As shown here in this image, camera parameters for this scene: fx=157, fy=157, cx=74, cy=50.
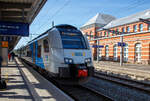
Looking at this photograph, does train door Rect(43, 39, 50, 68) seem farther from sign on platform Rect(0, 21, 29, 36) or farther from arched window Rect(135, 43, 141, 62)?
arched window Rect(135, 43, 141, 62)

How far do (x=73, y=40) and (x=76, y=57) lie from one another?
3.48ft

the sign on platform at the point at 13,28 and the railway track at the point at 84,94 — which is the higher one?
the sign on platform at the point at 13,28

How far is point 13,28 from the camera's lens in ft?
26.9

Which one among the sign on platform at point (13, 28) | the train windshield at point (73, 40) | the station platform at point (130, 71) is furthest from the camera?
the station platform at point (130, 71)

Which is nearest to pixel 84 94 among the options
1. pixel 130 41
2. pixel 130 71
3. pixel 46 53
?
pixel 46 53

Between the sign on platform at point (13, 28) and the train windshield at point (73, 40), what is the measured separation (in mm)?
2313

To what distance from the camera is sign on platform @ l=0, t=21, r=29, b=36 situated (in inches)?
309

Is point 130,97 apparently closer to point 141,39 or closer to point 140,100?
point 140,100

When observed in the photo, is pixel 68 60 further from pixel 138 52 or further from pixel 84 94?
pixel 138 52

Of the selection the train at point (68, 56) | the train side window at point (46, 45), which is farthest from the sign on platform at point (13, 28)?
the train at point (68, 56)

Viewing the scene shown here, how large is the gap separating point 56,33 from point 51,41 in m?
0.45

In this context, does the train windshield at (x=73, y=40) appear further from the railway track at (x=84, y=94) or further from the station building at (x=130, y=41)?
the station building at (x=130, y=41)

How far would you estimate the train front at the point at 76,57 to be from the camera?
6767 millimetres

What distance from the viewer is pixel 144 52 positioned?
90.4ft
